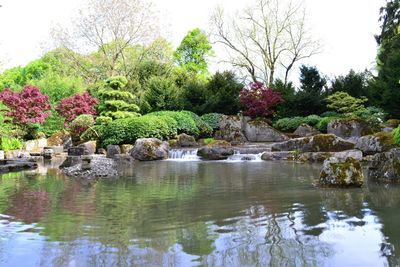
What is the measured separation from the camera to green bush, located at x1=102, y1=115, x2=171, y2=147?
67.4 feet

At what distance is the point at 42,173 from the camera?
12555 mm

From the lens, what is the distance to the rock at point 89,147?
19686 millimetres

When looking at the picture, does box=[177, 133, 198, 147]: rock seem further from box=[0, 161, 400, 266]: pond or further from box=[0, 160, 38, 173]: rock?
box=[0, 161, 400, 266]: pond

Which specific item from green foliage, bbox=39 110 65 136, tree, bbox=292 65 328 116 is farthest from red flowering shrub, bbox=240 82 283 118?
green foliage, bbox=39 110 65 136

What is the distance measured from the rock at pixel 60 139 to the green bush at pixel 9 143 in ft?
7.81

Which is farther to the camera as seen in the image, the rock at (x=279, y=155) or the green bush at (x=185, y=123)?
the green bush at (x=185, y=123)

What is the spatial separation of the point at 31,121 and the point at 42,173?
10.6 m

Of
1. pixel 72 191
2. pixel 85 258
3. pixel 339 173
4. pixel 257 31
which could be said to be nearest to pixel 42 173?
pixel 72 191

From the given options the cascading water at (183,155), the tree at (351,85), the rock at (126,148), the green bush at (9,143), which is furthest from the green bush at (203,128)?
the green bush at (9,143)

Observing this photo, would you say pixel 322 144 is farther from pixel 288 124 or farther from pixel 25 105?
pixel 25 105

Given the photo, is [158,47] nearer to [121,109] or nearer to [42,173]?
[121,109]

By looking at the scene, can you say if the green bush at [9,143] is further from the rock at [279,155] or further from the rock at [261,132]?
the rock at [261,132]

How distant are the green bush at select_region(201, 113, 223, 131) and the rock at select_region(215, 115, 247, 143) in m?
0.42

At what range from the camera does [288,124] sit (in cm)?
2428
